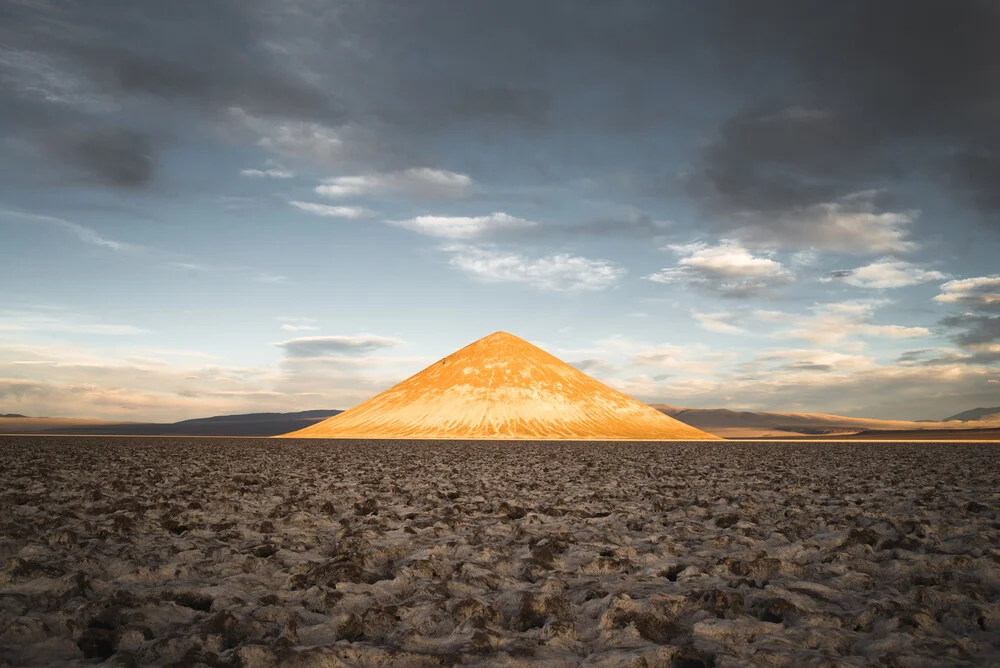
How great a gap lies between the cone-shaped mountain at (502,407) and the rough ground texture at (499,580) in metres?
65.7

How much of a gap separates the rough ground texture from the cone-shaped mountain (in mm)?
65690

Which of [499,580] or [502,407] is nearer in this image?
[499,580]

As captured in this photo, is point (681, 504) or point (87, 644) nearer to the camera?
point (87, 644)

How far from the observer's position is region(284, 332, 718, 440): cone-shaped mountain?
268ft

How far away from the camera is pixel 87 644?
4.23 metres

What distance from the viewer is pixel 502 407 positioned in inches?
3408

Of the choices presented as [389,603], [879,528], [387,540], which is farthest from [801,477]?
[389,603]

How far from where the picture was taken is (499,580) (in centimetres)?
606

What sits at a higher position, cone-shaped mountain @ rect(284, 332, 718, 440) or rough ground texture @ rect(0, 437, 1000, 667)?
cone-shaped mountain @ rect(284, 332, 718, 440)

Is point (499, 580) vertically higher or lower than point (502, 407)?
lower

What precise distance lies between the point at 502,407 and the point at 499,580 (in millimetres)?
80866

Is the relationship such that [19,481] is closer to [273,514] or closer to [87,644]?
[273,514]

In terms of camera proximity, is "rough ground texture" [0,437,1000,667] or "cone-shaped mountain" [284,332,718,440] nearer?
"rough ground texture" [0,437,1000,667]

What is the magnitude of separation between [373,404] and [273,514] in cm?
8946
